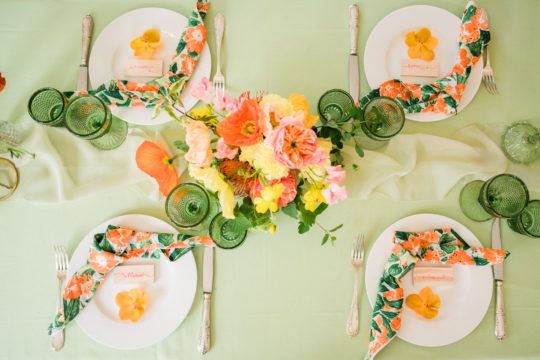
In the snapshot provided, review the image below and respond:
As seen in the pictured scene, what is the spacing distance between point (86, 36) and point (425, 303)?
4.44ft

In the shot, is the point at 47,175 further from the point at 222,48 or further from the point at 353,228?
the point at 353,228

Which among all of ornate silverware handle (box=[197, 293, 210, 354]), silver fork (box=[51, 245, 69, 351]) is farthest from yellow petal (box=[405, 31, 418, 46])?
silver fork (box=[51, 245, 69, 351])

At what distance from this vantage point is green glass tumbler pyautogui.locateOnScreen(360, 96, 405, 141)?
1013mm

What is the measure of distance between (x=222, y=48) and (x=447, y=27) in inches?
29.6

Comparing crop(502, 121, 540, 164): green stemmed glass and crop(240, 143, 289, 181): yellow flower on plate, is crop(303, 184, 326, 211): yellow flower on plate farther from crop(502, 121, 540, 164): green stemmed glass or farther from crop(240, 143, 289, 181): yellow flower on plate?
crop(502, 121, 540, 164): green stemmed glass

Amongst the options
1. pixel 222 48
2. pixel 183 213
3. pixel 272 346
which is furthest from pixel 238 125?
pixel 272 346

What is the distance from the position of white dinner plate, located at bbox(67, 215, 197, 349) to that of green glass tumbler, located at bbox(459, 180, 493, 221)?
0.87m

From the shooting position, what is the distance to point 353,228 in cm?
108

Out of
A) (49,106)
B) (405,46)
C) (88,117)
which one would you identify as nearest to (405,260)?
(405,46)

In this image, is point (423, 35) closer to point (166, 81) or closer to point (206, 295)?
point (166, 81)

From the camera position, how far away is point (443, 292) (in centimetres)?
105

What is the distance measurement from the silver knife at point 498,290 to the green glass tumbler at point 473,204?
5 centimetres

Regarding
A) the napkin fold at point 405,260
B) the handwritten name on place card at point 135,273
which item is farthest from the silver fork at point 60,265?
the napkin fold at point 405,260

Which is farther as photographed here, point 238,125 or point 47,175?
point 47,175
